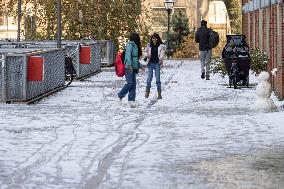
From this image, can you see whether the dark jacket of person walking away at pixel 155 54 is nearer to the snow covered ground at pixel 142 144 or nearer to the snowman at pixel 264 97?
the snow covered ground at pixel 142 144

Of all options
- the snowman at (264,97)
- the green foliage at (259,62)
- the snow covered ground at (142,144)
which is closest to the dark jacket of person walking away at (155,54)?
the snow covered ground at (142,144)

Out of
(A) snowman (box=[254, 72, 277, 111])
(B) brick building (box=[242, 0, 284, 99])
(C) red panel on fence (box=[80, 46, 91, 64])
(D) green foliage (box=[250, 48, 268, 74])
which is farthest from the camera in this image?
(C) red panel on fence (box=[80, 46, 91, 64])

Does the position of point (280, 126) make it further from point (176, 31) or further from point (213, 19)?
point (213, 19)

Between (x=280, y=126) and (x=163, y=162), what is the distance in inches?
197

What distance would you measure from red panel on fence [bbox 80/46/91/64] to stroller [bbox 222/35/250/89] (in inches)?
245

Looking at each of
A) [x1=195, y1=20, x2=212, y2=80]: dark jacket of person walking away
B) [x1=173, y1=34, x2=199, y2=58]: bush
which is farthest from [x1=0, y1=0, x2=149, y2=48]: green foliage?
[x1=195, y1=20, x2=212, y2=80]: dark jacket of person walking away

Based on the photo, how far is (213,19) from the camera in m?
85.7

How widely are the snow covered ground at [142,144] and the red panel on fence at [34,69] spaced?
721 mm

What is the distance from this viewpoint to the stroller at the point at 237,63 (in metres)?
28.0

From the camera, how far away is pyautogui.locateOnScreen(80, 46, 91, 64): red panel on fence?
3347cm

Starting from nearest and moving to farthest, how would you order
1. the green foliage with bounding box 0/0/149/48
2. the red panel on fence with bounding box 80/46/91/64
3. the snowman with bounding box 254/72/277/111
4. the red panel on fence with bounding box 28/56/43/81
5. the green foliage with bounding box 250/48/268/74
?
the snowman with bounding box 254/72/277/111 → the red panel on fence with bounding box 28/56/43/81 → the green foliage with bounding box 250/48/268/74 → the red panel on fence with bounding box 80/46/91/64 → the green foliage with bounding box 0/0/149/48

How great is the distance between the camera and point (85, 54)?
110 feet

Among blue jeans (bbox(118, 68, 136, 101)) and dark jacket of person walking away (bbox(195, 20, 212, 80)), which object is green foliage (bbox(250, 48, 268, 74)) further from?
blue jeans (bbox(118, 68, 136, 101))

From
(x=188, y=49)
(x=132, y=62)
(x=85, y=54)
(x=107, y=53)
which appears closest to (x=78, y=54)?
(x=85, y=54)
